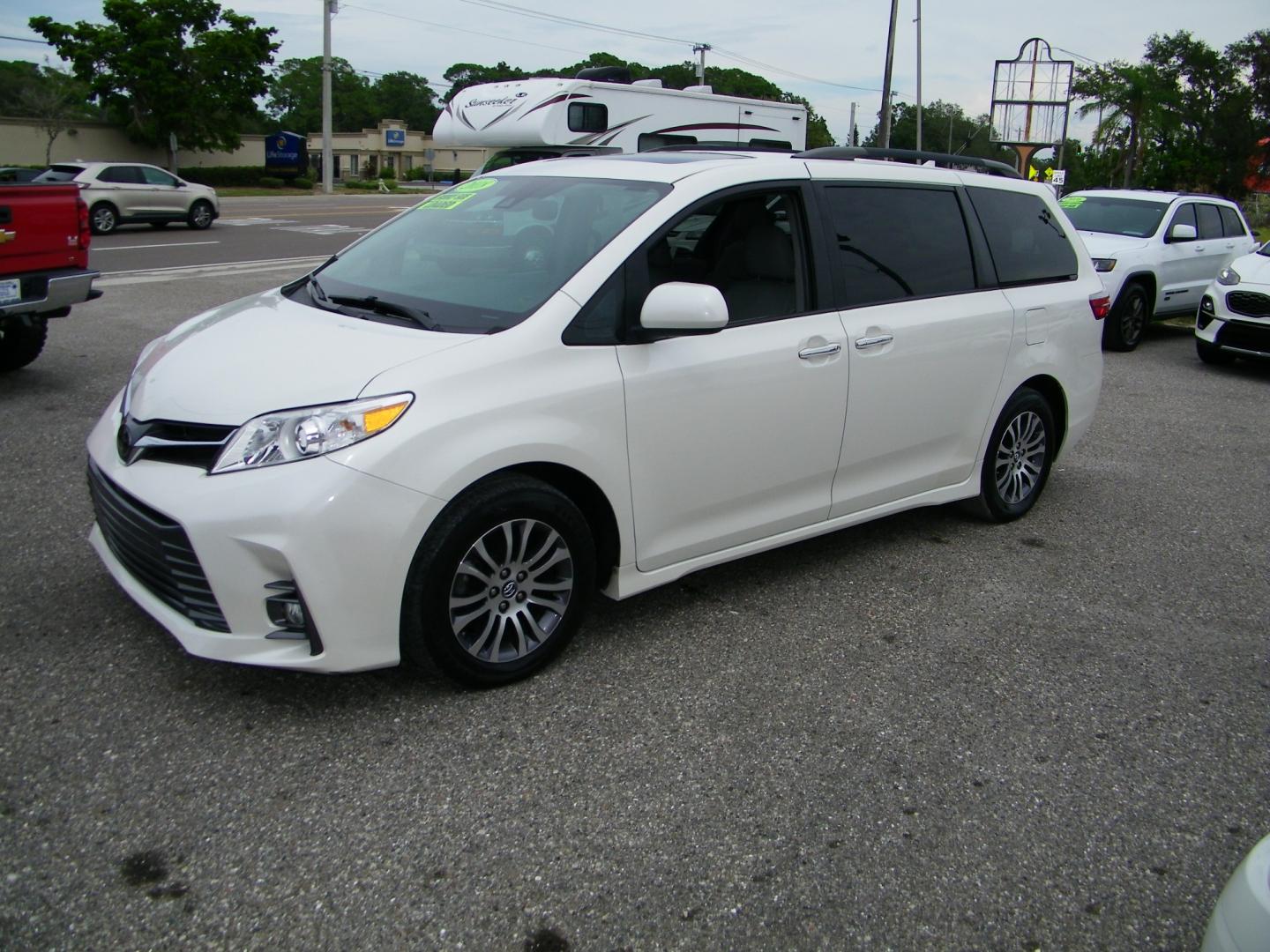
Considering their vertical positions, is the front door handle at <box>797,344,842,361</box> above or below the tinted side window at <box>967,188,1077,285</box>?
below

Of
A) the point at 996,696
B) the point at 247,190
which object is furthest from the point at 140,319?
the point at 247,190

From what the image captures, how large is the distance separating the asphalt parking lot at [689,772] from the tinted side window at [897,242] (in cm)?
128

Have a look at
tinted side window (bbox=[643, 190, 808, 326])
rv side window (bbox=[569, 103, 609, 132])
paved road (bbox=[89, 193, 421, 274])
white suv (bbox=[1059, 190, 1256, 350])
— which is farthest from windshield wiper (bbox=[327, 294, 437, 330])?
rv side window (bbox=[569, 103, 609, 132])

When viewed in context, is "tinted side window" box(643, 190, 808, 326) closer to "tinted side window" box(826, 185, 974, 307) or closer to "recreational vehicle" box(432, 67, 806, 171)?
"tinted side window" box(826, 185, 974, 307)

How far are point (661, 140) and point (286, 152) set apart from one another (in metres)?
41.2

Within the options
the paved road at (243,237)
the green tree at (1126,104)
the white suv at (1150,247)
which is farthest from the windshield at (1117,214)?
the green tree at (1126,104)

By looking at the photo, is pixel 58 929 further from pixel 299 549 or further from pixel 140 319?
pixel 140 319

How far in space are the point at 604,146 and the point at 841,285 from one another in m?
13.5

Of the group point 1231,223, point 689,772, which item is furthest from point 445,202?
point 1231,223

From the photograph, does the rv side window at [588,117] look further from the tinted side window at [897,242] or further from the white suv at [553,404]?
the tinted side window at [897,242]

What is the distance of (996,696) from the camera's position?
3.79 m

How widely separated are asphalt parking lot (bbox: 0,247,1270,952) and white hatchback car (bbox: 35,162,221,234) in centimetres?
1869

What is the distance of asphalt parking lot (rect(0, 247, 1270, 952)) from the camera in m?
2.64

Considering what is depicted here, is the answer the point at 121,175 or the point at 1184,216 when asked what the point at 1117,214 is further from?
the point at 121,175
